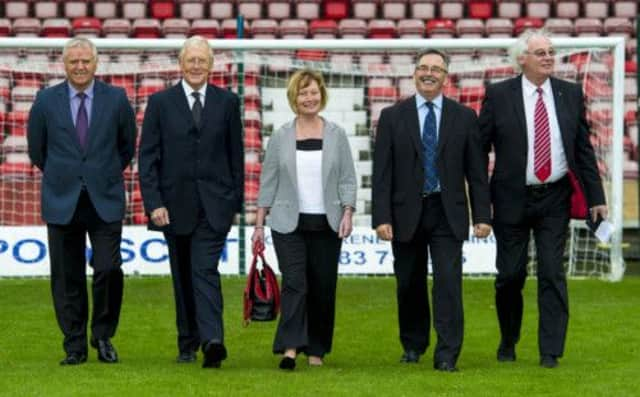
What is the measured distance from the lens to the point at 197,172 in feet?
30.2

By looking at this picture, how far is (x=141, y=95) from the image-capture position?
49.3 feet

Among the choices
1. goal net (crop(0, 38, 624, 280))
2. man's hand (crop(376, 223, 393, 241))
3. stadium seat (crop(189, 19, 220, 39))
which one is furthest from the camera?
stadium seat (crop(189, 19, 220, 39))

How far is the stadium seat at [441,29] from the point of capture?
2136 centimetres

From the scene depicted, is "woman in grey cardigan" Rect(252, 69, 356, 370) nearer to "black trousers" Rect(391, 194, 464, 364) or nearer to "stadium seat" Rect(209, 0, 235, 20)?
"black trousers" Rect(391, 194, 464, 364)

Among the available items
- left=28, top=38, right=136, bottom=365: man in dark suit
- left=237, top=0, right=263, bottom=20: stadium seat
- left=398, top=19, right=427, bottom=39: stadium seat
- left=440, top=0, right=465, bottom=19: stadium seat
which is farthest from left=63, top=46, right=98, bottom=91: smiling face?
left=440, top=0, right=465, bottom=19: stadium seat

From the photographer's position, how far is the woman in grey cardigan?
921 cm

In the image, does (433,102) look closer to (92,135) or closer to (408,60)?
(92,135)

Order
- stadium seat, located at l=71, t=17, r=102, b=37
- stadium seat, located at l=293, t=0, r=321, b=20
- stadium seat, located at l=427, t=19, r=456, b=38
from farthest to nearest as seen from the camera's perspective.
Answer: stadium seat, located at l=293, t=0, r=321, b=20 → stadium seat, located at l=427, t=19, r=456, b=38 → stadium seat, located at l=71, t=17, r=102, b=37

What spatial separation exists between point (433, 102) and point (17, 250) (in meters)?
5.67

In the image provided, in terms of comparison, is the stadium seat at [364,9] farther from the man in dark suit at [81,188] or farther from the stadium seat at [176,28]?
the man in dark suit at [81,188]

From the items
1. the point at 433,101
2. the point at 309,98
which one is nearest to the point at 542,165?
the point at 433,101

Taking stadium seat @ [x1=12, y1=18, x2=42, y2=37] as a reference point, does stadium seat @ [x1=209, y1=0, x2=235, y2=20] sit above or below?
above

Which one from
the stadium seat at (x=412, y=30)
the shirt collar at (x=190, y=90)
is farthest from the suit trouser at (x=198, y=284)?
the stadium seat at (x=412, y=30)

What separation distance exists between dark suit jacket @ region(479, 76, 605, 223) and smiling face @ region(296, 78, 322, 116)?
0.92 metres
